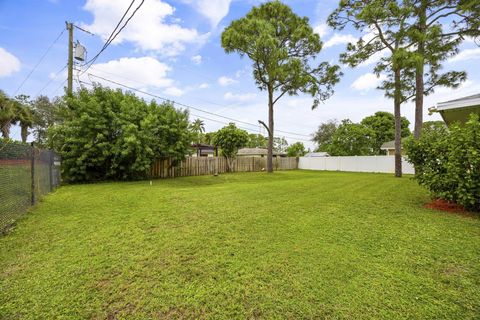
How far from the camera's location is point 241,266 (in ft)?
8.01

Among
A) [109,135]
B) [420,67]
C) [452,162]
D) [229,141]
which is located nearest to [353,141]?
[229,141]

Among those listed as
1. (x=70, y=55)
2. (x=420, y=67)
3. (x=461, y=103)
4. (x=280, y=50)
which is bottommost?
(x=461, y=103)

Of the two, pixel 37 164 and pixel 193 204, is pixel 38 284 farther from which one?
pixel 37 164

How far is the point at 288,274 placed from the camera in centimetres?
227

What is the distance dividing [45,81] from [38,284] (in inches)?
591

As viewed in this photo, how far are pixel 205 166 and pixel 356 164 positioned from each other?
45.8 feet

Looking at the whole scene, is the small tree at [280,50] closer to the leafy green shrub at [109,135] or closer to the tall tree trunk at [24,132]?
the leafy green shrub at [109,135]

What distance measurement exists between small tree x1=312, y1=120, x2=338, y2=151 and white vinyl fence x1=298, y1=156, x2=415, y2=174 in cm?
1775

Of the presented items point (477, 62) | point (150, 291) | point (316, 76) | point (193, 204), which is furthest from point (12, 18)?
point (316, 76)

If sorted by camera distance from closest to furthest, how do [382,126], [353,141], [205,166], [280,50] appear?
1. [280,50]
2. [205,166]
3. [353,141]
4. [382,126]

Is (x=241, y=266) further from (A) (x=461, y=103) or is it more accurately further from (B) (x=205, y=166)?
(B) (x=205, y=166)

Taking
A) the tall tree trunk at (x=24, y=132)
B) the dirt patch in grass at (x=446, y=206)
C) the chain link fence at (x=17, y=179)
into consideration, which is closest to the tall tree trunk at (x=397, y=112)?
the dirt patch in grass at (x=446, y=206)

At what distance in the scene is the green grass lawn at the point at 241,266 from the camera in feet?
5.98

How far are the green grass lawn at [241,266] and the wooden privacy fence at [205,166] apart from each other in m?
8.11
